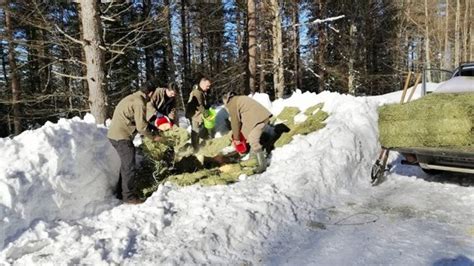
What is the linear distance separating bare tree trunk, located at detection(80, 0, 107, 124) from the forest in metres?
0.02

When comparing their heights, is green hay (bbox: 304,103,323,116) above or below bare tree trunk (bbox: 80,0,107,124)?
below

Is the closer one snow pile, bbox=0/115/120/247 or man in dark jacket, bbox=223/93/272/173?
snow pile, bbox=0/115/120/247

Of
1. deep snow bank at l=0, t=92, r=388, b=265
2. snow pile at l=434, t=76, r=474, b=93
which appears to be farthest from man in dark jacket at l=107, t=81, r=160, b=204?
snow pile at l=434, t=76, r=474, b=93

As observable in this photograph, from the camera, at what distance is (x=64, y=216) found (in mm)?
5074

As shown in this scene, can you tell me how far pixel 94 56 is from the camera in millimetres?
8180

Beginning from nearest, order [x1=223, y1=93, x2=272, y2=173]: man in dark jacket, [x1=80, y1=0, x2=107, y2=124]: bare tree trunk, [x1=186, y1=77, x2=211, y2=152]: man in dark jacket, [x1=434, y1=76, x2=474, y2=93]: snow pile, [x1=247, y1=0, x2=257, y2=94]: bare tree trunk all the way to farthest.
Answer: [x1=434, y1=76, x2=474, y2=93]: snow pile, [x1=223, y1=93, x2=272, y2=173]: man in dark jacket, [x1=80, y1=0, x2=107, y2=124]: bare tree trunk, [x1=186, y1=77, x2=211, y2=152]: man in dark jacket, [x1=247, y1=0, x2=257, y2=94]: bare tree trunk

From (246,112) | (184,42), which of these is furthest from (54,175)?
(184,42)

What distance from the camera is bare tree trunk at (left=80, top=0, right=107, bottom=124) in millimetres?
8141

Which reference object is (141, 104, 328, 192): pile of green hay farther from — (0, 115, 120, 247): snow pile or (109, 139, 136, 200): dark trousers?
(0, 115, 120, 247): snow pile

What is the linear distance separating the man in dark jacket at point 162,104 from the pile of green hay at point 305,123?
Result: 7.28 ft

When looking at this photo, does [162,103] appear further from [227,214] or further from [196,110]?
[227,214]

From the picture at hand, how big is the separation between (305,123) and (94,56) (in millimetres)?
4467

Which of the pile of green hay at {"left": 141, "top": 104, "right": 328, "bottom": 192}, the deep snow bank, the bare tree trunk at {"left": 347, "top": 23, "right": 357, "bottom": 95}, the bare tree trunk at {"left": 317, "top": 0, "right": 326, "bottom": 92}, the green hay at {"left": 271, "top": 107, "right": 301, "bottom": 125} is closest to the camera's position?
the deep snow bank

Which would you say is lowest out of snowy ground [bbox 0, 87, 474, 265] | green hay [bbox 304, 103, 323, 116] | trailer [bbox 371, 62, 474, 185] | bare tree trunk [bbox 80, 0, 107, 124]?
snowy ground [bbox 0, 87, 474, 265]
